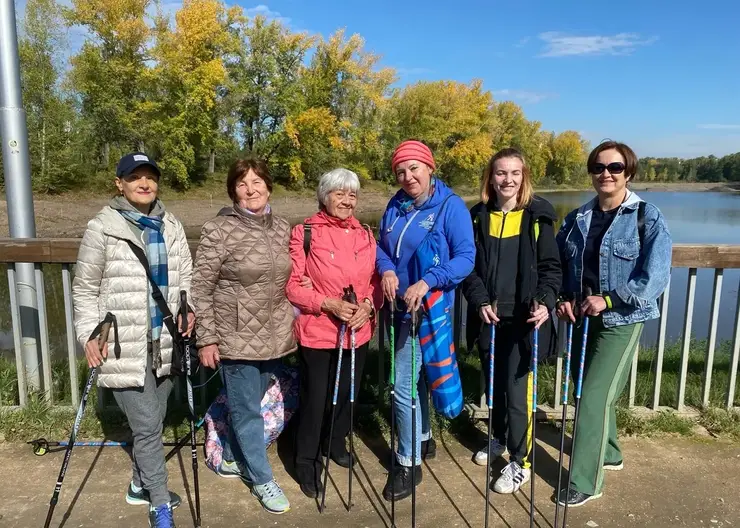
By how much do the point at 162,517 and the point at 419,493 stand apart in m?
1.50

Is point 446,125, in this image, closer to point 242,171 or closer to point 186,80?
point 186,80

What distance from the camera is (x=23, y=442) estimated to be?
392cm

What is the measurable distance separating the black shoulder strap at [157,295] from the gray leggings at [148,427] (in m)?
0.19

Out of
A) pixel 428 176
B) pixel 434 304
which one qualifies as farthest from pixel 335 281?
pixel 428 176

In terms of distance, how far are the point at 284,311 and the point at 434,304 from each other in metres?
0.89

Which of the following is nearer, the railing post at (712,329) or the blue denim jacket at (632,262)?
the blue denim jacket at (632,262)

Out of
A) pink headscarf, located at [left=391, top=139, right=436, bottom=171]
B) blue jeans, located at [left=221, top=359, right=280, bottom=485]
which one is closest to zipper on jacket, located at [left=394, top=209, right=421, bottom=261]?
pink headscarf, located at [left=391, top=139, right=436, bottom=171]

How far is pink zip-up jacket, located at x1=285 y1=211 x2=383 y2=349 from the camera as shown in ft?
10.7

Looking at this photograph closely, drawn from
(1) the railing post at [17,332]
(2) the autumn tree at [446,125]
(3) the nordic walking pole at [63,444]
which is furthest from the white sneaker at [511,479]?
(2) the autumn tree at [446,125]

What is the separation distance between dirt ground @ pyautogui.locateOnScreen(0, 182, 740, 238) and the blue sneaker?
15.0 meters

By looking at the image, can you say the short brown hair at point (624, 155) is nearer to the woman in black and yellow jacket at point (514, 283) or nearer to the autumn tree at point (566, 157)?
the woman in black and yellow jacket at point (514, 283)

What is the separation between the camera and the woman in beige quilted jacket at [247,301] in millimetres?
3102

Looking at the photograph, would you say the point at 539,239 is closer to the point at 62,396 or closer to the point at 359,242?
the point at 359,242

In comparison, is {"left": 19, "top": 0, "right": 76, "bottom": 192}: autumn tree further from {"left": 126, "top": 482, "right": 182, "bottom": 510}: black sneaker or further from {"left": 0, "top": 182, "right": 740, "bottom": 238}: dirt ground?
{"left": 126, "top": 482, "right": 182, "bottom": 510}: black sneaker
